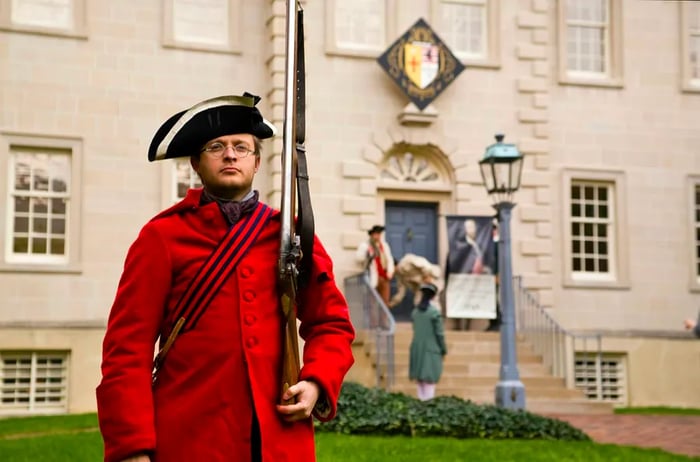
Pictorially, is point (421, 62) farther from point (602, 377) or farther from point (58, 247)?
point (58, 247)

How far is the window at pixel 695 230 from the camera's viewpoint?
2202 cm

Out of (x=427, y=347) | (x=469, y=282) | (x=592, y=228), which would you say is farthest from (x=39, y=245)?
(x=592, y=228)

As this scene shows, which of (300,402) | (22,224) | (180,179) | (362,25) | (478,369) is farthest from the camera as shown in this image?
(362,25)

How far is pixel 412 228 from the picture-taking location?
2114cm

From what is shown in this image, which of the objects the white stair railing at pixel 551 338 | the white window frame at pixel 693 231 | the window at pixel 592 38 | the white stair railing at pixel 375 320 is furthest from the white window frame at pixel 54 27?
the white window frame at pixel 693 231

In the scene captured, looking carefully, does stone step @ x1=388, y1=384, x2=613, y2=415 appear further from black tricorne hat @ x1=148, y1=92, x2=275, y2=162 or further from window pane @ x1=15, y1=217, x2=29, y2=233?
black tricorne hat @ x1=148, y1=92, x2=275, y2=162

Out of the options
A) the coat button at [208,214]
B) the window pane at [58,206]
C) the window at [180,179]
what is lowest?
the coat button at [208,214]

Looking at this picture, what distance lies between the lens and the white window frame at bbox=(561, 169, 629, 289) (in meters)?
21.5

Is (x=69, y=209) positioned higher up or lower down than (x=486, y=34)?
lower down

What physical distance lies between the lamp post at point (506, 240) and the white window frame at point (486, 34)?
6.37 metres

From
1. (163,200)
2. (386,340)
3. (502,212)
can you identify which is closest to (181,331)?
(502,212)

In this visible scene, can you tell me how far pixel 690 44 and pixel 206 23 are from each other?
910cm

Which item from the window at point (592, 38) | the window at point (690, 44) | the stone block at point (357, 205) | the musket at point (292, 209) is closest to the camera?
the musket at point (292, 209)

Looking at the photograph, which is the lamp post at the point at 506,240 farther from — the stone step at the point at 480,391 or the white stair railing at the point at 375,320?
the white stair railing at the point at 375,320
